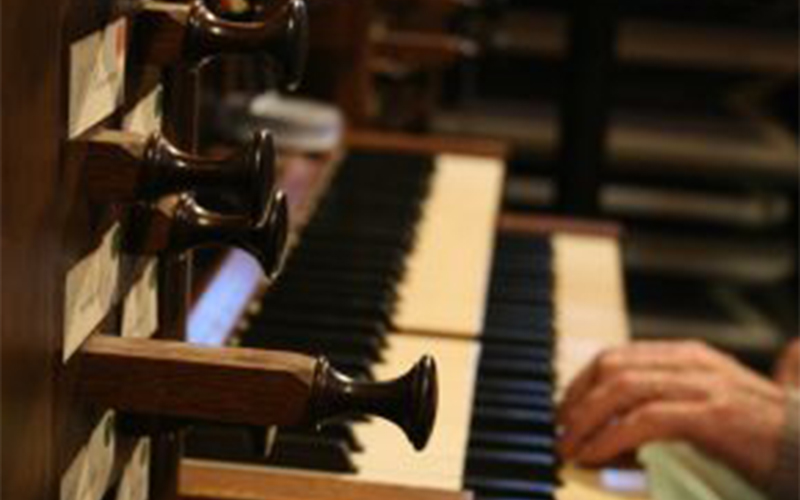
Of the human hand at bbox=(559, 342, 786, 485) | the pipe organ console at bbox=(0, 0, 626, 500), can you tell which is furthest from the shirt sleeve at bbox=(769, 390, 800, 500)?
the pipe organ console at bbox=(0, 0, 626, 500)

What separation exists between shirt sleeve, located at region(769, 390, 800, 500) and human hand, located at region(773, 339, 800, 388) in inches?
8.3

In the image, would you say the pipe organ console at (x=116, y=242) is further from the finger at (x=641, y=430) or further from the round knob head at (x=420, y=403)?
the finger at (x=641, y=430)

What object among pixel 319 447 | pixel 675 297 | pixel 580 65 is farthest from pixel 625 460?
pixel 675 297

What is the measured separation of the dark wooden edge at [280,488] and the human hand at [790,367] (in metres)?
0.66

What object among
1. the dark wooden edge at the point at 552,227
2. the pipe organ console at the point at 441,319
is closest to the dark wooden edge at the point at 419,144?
the pipe organ console at the point at 441,319

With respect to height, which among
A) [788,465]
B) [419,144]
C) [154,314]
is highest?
[154,314]

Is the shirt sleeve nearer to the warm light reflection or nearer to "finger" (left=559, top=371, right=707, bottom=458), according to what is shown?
"finger" (left=559, top=371, right=707, bottom=458)

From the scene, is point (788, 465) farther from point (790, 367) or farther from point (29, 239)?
point (29, 239)

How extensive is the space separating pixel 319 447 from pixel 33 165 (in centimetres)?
47

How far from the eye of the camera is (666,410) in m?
1.26

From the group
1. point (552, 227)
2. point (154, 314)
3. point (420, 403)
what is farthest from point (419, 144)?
point (420, 403)

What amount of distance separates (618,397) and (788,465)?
0.16 m

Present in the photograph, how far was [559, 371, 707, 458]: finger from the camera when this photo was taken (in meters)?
1.22

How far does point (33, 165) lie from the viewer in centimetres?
62
